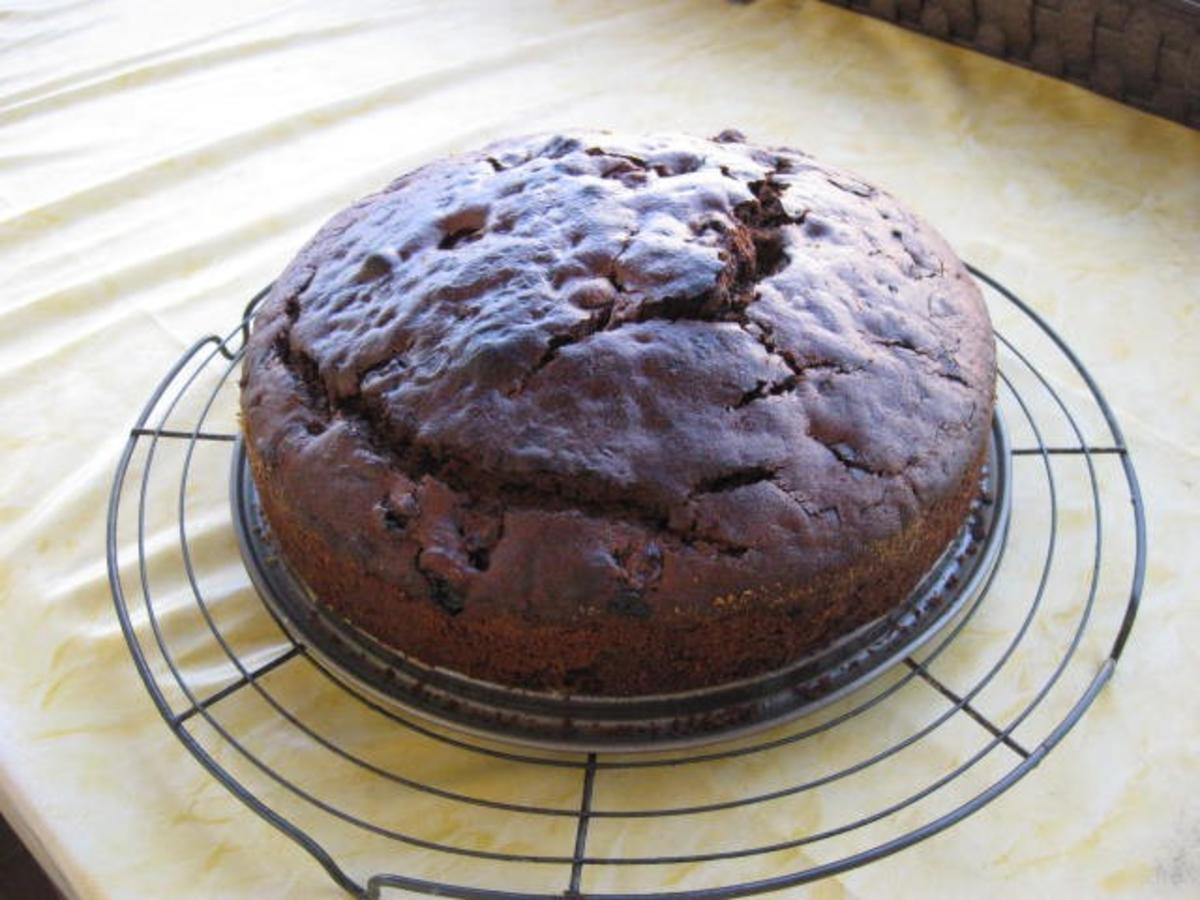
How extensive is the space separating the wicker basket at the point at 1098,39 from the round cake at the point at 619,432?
100 cm

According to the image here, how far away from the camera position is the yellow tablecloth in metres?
1.14

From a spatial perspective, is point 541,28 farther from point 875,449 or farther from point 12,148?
point 875,449

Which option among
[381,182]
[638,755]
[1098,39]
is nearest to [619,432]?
[638,755]

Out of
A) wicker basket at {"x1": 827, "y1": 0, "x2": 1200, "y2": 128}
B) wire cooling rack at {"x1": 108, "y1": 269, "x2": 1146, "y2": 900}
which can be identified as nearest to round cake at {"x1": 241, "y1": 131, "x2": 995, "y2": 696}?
wire cooling rack at {"x1": 108, "y1": 269, "x2": 1146, "y2": 900}

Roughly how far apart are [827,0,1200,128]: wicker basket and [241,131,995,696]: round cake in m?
1.00

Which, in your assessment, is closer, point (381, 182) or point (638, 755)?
point (638, 755)

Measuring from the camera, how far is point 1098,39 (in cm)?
209

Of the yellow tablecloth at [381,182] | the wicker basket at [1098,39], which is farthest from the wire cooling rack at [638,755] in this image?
the wicker basket at [1098,39]

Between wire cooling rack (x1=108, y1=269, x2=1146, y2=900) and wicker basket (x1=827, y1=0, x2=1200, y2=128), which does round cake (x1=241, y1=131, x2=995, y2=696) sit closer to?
wire cooling rack (x1=108, y1=269, x2=1146, y2=900)

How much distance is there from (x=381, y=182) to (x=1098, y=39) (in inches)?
52.9

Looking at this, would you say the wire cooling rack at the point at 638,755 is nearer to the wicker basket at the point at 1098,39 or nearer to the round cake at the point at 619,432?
the round cake at the point at 619,432

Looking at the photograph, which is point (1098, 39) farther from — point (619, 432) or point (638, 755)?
point (638, 755)

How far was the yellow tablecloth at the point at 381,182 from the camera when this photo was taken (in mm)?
Answer: 1139

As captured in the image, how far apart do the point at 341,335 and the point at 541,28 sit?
1.53 metres
